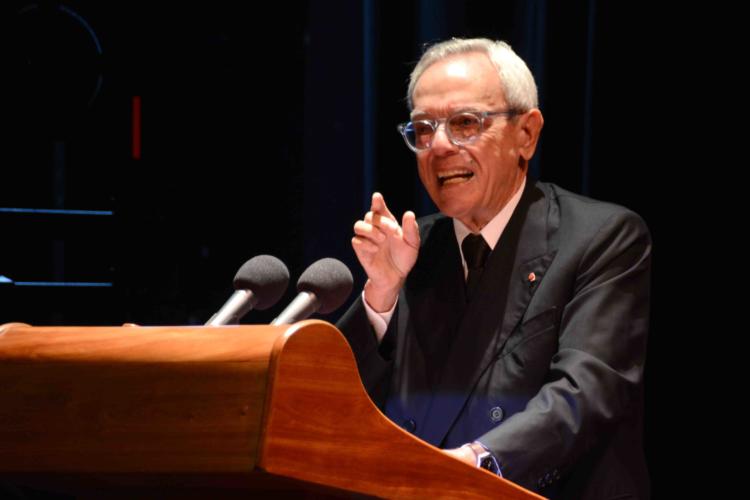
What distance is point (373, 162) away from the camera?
311 cm

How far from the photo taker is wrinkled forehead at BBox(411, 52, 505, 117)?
2303 millimetres

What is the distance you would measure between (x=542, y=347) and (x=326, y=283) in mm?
653

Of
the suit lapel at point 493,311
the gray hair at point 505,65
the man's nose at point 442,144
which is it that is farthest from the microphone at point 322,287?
the gray hair at point 505,65

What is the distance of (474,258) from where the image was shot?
92.6 inches

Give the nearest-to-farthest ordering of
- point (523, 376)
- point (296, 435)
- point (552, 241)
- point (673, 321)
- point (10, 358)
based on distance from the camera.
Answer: point (296, 435)
point (10, 358)
point (523, 376)
point (552, 241)
point (673, 321)

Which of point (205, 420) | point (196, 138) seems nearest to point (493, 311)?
point (205, 420)

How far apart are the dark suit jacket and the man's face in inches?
3.5

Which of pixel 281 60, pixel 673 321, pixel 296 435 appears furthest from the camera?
pixel 281 60

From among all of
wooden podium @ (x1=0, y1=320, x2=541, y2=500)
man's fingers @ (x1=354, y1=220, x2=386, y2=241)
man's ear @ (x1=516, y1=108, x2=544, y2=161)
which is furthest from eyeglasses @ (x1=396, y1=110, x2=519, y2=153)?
wooden podium @ (x1=0, y1=320, x2=541, y2=500)

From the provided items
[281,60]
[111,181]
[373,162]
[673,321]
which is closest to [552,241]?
[673,321]

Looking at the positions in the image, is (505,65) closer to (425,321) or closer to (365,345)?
(425,321)

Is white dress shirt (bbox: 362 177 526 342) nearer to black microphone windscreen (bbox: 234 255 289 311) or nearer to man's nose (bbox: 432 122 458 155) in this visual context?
man's nose (bbox: 432 122 458 155)

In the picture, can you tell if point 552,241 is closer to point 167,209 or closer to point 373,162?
point 373,162

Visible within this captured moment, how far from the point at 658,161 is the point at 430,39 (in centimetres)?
75
